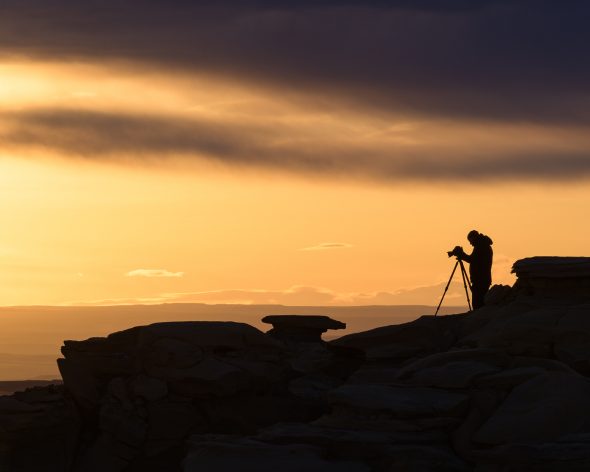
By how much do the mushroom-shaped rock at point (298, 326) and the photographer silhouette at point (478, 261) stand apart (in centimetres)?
657

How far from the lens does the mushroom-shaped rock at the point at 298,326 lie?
51812 millimetres

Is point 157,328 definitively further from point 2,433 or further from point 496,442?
point 496,442

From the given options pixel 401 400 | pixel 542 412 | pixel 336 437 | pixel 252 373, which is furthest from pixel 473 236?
pixel 336 437

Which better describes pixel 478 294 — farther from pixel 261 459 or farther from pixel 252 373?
pixel 261 459

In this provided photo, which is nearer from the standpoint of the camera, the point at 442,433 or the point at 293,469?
the point at 293,469

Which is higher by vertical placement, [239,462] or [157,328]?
[157,328]

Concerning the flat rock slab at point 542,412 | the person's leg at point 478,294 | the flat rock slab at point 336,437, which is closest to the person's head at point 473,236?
the person's leg at point 478,294

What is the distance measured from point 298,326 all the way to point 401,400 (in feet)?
60.3

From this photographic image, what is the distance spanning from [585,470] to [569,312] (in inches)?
619

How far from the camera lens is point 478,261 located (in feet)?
161

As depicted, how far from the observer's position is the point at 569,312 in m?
42.9

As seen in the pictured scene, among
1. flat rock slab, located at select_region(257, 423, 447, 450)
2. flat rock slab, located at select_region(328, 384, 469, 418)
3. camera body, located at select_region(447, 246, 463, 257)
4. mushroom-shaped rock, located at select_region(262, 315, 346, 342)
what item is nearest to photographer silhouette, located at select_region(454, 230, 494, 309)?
camera body, located at select_region(447, 246, 463, 257)

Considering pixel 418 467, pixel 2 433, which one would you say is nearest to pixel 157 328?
pixel 2 433

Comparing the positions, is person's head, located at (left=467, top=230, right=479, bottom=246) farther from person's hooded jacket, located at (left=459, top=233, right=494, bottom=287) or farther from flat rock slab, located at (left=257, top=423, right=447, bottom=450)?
flat rock slab, located at (left=257, top=423, right=447, bottom=450)
